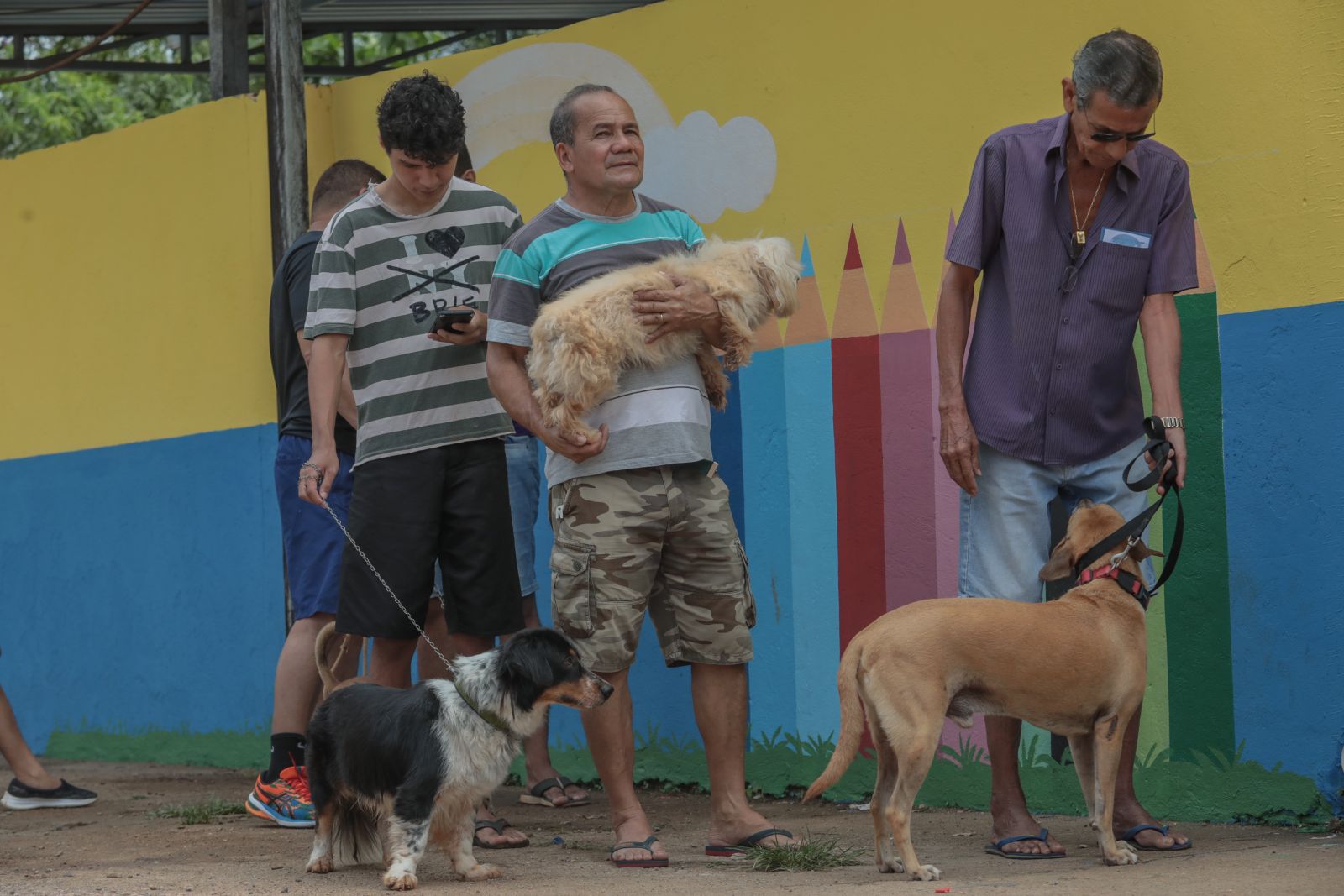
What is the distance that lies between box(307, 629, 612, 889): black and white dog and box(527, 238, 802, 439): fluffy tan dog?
2.17ft

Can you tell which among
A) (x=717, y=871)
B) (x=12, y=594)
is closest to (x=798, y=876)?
(x=717, y=871)

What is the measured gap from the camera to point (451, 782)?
411cm

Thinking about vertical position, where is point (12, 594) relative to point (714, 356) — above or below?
below

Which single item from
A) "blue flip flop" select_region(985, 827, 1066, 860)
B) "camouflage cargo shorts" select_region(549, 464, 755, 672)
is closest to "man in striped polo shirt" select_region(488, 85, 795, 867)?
"camouflage cargo shorts" select_region(549, 464, 755, 672)

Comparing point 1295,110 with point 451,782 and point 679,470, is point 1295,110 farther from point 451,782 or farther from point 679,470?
point 451,782

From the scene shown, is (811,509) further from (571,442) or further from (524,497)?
(571,442)

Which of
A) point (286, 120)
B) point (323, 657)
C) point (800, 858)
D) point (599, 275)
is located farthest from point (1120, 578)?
point (286, 120)

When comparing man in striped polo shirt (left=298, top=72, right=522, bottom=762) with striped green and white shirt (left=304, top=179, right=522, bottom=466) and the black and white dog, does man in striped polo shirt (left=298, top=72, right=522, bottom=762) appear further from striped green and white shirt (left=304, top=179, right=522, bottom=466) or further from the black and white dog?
the black and white dog

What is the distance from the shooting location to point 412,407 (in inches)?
188

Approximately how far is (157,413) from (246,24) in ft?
6.66

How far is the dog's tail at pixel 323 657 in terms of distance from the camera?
16.8ft

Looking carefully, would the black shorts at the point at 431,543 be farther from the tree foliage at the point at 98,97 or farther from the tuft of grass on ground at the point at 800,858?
the tree foliage at the point at 98,97

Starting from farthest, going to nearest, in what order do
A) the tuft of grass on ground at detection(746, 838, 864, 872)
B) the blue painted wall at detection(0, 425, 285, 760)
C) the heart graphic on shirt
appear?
the blue painted wall at detection(0, 425, 285, 760) < the heart graphic on shirt < the tuft of grass on ground at detection(746, 838, 864, 872)

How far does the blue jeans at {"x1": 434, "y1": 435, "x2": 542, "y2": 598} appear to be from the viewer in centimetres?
580
